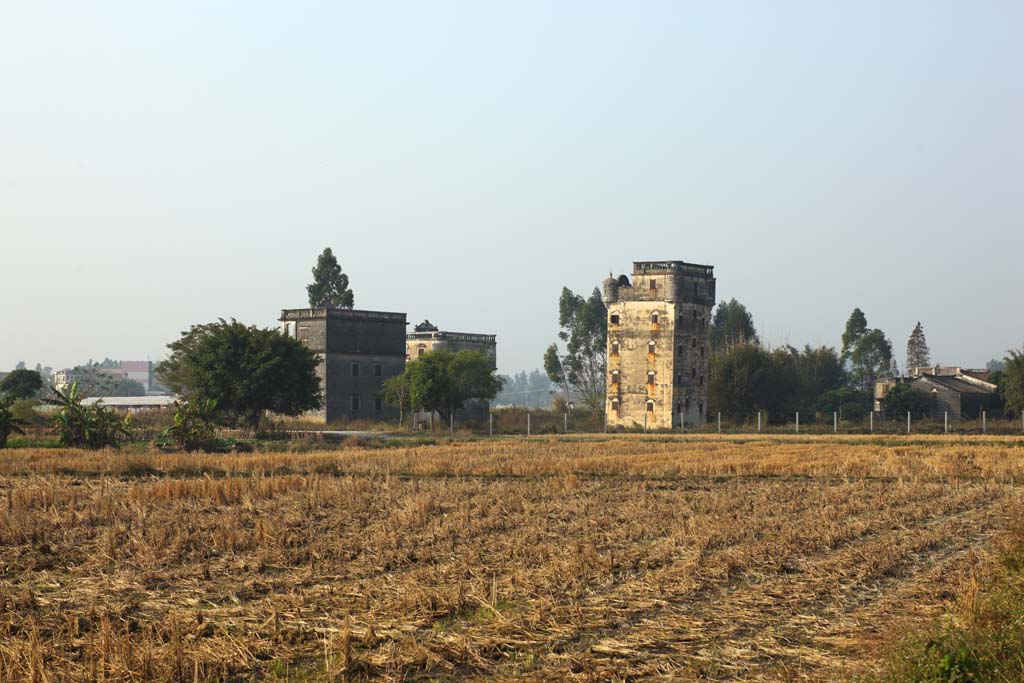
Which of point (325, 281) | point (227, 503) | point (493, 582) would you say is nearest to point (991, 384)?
point (325, 281)

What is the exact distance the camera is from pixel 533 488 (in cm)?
2964

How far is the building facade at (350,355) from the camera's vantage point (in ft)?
274

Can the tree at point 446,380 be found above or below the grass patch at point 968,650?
above

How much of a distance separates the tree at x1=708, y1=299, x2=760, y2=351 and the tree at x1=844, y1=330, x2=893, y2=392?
17.9 metres

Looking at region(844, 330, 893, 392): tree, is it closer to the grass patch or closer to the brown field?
the brown field

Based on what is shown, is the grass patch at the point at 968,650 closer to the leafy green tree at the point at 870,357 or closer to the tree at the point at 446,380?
the tree at the point at 446,380

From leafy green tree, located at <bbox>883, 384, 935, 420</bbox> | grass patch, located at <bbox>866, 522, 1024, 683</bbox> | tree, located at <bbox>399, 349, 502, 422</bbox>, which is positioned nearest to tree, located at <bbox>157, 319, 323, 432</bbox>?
tree, located at <bbox>399, 349, 502, 422</bbox>

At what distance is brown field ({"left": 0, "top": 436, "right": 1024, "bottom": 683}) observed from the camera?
12.1m

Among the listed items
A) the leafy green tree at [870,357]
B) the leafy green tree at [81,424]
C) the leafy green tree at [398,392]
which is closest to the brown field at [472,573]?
the leafy green tree at [81,424]

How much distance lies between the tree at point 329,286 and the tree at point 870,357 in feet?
201

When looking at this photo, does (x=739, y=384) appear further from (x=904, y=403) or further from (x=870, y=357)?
(x=870, y=357)

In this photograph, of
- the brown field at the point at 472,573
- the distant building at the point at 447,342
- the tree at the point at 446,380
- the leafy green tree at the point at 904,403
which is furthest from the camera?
the distant building at the point at 447,342

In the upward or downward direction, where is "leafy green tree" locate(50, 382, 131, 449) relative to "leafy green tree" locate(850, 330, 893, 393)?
downward

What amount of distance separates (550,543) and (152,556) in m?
6.57
